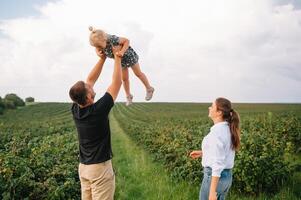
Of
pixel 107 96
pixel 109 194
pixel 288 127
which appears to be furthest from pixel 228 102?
pixel 288 127

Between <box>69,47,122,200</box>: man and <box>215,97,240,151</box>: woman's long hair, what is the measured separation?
3.71 feet

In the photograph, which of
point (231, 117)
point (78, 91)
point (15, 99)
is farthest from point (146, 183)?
point (15, 99)

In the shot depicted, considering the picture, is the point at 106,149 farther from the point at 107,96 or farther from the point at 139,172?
the point at 139,172

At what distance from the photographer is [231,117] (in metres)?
4.59

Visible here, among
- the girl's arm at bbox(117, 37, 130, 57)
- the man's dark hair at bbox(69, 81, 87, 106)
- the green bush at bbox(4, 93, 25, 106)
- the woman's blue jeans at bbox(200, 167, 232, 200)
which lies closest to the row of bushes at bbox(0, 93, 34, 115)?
the green bush at bbox(4, 93, 25, 106)

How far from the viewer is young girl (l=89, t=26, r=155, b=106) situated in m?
4.38

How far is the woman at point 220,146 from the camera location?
14.5 ft

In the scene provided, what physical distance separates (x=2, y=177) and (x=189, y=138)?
20.0 ft

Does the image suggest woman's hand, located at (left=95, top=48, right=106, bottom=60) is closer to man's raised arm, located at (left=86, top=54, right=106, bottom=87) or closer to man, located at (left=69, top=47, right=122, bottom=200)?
man's raised arm, located at (left=86, top=54, right=106, bottom=87)

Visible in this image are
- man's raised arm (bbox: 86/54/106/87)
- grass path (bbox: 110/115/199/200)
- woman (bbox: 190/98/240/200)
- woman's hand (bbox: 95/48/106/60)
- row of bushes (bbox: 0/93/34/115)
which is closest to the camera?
woman (bbox: 190/98/240/200)

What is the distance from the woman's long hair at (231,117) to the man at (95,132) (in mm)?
1130

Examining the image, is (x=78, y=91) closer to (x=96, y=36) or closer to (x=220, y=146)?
(x=96, y=36)

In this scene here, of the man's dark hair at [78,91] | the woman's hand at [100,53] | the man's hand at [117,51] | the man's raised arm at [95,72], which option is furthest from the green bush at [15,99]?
the man's dark hair at [78,91]

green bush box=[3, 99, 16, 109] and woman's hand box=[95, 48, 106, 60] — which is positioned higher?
woman's hand box=[95, 48, 106, 60]
